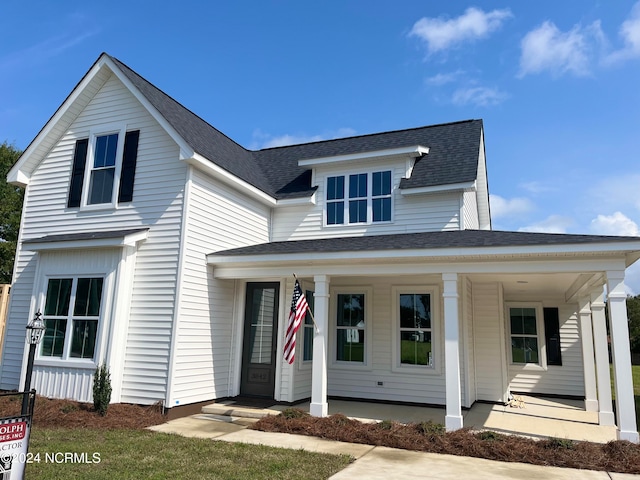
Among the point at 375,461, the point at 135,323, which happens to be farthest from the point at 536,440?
the point at 135,323

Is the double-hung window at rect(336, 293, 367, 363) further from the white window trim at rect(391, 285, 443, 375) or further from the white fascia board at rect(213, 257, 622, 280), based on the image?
the white fascia board at rect(213, 257, 622, 280)

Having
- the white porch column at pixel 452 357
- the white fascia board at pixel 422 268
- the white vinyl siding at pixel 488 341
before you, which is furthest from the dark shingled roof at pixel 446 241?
the white vinyl siding at pixel 488 341

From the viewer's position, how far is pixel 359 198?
12273 millimetres

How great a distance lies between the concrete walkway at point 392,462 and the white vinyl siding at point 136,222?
157cm

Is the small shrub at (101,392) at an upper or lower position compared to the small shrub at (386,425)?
upper

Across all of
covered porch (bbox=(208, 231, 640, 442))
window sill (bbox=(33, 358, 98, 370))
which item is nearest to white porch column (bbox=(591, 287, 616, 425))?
covered porch (bbox=(208, 231, 640, 442))

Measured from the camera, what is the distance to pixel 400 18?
403 inches

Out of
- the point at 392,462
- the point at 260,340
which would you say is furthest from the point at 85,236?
the point at 392,462

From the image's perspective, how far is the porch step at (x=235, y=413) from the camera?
9031mm

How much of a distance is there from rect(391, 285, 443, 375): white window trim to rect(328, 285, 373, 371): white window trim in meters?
0.59

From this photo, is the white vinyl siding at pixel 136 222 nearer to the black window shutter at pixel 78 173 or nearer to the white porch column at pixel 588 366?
the black window shutter at pixel 78 173

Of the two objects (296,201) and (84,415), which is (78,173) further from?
(84,415)

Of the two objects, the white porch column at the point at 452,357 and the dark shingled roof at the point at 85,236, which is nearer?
the white porch column at the point at 452,357

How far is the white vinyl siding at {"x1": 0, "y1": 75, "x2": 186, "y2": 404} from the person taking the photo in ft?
30.2
